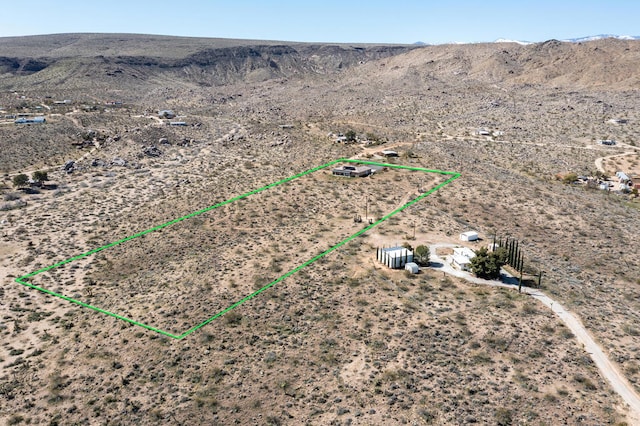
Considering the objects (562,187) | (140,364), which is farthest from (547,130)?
(140,364)

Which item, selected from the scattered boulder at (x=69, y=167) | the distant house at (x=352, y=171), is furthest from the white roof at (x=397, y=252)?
the scattered boulder at (x=69, y=167)

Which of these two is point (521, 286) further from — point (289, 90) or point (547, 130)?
point (289, 90)

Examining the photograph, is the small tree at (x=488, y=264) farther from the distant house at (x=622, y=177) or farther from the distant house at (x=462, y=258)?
the distant house at (x=622, y=177)

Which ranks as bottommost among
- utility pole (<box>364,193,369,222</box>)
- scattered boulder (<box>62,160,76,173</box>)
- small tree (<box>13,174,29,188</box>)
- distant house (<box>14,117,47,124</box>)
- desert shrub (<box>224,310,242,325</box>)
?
desert shrub (<box>224,310,242,325</box>)

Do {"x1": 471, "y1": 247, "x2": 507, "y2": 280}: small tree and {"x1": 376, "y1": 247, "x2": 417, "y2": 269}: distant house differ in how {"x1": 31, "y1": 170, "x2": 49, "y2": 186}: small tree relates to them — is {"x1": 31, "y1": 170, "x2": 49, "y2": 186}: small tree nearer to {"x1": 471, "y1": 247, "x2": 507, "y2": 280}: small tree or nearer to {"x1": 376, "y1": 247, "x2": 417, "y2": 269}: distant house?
{"x1": 376, "y1": 247, "x2": 417, "y2": 269}: distant house

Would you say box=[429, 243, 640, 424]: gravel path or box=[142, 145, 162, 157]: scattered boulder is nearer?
box=[429, 243, 640, 424]: gravel path

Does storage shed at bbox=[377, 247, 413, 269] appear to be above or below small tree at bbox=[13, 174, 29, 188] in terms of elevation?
below

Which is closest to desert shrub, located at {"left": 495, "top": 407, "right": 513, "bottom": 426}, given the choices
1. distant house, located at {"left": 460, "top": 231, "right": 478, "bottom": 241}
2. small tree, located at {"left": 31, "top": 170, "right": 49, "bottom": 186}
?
distant house, located at {"left": 460, "top": 231, "right": 478, "bottom": 241}

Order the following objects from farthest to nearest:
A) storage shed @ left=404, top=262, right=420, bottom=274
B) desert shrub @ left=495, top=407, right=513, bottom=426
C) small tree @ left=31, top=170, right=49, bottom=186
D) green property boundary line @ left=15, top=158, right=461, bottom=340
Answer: small tree @ left=31, top=170, right=49, bottom=186 < storage shed @ left=404, top=262, right=420, bottom=274 < green property boundary line @ left=15, top=158, right=461, bottom=340 < desert shrub @ left=495, top=407, right=513, bottom=426
